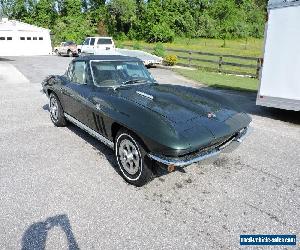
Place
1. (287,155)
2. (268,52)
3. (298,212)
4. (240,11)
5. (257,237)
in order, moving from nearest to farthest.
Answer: (257,237) < (298,212) < (287,155) < (268,52) < (240,11)

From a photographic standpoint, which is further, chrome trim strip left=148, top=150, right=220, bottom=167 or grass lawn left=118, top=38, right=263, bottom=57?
grass lawn left=118, top=38, right=263, bottom=57

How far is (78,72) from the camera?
541 cm

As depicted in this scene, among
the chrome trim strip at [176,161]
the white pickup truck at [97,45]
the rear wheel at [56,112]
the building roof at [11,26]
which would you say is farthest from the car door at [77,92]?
the building roof at [11,26]

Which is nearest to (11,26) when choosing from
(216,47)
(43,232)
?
(216,47)

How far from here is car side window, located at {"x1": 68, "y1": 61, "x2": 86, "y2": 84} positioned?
520 centimetres

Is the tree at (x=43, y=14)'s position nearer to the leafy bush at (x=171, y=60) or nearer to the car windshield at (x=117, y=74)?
the leafy bush at (x=171, y=60)

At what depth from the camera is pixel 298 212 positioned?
348 cm

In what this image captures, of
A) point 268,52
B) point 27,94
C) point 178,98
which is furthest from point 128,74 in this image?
point 27,94

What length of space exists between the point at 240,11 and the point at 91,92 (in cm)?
7062

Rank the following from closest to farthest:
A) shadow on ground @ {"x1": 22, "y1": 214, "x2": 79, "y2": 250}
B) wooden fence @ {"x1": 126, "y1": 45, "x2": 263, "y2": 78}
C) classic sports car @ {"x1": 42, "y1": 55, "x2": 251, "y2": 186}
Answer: shadow on ground @ {"x1": 22, "y1": 214, "x2": 79, "y2": 250} → classic sports car @ {"x1": 42, "y1": 55, "x2": 251, "y2": 186} → wooden fence @ {"x1": 126, "y1": 45, "x2": 263, "y2": 78}

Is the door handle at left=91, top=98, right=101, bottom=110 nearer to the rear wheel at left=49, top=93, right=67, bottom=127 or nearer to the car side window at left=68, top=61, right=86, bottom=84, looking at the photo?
the car side window at left=68, top=61, right=86, bottom=84

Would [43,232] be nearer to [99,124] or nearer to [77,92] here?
[99,124]

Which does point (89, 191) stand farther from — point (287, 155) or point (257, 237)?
point (287, 155)

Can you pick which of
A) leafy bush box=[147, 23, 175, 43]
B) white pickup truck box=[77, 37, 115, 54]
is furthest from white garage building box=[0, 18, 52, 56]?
leafy bush box=[147, 23, 175, 43]
